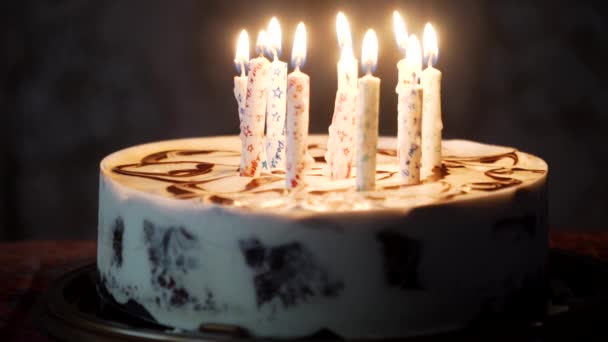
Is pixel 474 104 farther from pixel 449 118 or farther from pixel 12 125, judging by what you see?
pixel 12 125

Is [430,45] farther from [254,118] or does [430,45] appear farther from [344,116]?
[254,118]

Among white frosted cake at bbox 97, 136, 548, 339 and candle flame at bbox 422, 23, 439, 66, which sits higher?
candle flame at bbox 422, 23, 439, 66

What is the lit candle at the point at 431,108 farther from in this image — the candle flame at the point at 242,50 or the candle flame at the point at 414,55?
the candle flame at the point at 242,50

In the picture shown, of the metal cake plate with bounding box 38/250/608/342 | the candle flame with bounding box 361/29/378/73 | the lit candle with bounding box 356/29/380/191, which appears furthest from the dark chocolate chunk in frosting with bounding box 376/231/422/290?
the candle flame with bounding box 361/29/378/73

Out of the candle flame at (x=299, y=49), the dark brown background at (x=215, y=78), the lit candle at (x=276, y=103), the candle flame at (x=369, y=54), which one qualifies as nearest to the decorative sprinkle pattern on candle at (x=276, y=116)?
the lit candle at (x=276, y=103)

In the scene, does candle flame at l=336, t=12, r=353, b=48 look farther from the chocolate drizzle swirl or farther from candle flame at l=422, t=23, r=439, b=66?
the chocolate drizzle swirl

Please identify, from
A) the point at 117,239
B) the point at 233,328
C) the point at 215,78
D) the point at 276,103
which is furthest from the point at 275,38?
the point at 215,78
